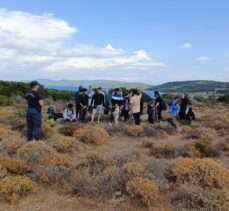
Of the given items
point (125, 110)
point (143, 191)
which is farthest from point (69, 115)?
point (143, 191)

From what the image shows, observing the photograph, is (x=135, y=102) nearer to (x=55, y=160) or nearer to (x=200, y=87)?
(x=55, y=160)

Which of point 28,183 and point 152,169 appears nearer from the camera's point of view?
point 28,183

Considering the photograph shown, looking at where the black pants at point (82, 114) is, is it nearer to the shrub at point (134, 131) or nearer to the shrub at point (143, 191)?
the shrub at point (134, 131)

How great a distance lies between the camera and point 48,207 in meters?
5.69

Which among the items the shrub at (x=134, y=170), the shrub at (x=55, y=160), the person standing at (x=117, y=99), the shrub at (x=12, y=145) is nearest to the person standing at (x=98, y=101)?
the person standing at (x=117, y=99)

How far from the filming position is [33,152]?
27.1 feet

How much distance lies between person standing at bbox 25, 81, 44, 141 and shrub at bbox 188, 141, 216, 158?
4126mm

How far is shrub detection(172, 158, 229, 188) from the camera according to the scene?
636 centimetres

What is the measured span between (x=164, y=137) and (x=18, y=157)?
6.14 metres

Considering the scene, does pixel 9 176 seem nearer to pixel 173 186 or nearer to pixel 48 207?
pixel 48 207

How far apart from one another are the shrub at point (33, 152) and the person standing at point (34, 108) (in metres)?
0.92

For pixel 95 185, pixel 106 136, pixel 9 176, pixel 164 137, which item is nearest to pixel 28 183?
pixel 9 176

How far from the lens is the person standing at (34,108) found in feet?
30.6

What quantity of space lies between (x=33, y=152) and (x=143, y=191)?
3.39 metres
